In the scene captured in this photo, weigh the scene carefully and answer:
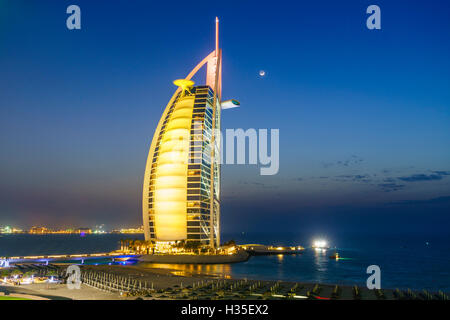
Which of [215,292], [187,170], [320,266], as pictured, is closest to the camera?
[215,292]

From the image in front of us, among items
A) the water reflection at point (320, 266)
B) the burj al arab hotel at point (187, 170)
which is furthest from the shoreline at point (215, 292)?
the burj al arab hotel at point (187, 170)

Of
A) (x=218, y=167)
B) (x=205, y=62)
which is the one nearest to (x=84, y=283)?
(x=218, y=167)

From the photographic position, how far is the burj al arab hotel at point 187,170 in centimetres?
11019

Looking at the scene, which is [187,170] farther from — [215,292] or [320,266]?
[215,292]

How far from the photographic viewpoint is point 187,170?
367 feet

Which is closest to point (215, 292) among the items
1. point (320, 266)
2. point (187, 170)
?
point (187, 170)

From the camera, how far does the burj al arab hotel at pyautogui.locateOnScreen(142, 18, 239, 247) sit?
110 meters

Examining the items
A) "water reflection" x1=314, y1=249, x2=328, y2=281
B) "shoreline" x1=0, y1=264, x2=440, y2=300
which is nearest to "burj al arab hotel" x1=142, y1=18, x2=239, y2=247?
"water reflection" x1=314, y1=249, x2=328, y2=281

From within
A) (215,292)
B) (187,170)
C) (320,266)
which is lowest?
(320,266)

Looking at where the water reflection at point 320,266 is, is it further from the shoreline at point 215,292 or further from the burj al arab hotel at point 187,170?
the shoreline at point 215,292

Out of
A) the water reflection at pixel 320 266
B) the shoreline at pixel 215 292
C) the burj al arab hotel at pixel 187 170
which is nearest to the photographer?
the shoreline at pixel 215 292

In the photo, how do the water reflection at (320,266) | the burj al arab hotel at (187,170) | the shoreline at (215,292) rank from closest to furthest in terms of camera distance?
1. the shoreline at (215,292)
2. the water reflection at (320,266)
3. the burj al arab hotel at (187,170)

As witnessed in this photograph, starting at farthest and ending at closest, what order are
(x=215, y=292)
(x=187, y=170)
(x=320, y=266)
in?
1. (x=187, y=170)
2. (x=320, y=266)
3. (x=215, y=292)
